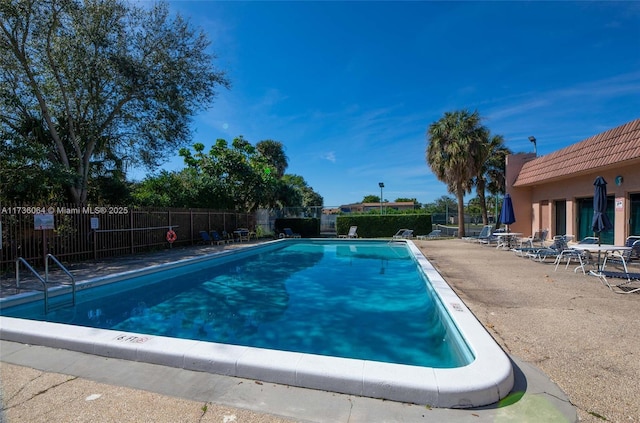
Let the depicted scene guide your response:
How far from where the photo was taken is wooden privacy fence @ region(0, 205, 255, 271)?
27.6 feet

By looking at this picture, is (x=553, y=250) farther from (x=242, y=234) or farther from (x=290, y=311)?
(x=242, y=234)

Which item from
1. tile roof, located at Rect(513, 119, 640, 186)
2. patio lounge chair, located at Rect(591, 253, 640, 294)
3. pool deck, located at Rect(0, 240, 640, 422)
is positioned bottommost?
pool deck, located at Rect(0, 240, 640, 422)

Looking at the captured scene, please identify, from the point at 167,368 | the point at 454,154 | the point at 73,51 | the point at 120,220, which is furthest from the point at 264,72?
the point at 167,368

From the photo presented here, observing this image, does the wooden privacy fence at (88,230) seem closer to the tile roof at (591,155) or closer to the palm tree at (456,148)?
the palm tree at (456,148)

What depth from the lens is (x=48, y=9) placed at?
34.1 feet

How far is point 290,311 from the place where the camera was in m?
6.26

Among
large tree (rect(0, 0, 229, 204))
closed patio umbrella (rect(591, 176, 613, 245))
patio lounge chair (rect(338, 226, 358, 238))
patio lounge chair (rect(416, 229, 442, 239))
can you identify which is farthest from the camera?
patio lounge chair (rect(338, 226, 358, 238))

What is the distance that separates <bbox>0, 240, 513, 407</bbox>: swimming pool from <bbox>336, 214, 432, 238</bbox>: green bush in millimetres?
9765

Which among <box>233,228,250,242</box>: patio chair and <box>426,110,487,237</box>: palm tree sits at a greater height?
<box>426,110,487,237</box>: palm tree

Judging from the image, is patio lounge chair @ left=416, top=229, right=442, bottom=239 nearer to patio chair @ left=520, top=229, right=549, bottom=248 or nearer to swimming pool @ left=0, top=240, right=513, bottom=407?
patio chair @ left=520, top=229, right=549, bottom=248

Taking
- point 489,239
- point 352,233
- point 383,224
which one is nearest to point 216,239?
point 352,233

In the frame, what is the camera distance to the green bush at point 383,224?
2081 centimetres

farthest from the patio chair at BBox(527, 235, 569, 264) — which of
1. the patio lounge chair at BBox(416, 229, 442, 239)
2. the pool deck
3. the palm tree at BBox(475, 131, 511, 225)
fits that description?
the palm tree at BBox(475, 131, 511, 225)

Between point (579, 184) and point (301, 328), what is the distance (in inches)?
566
